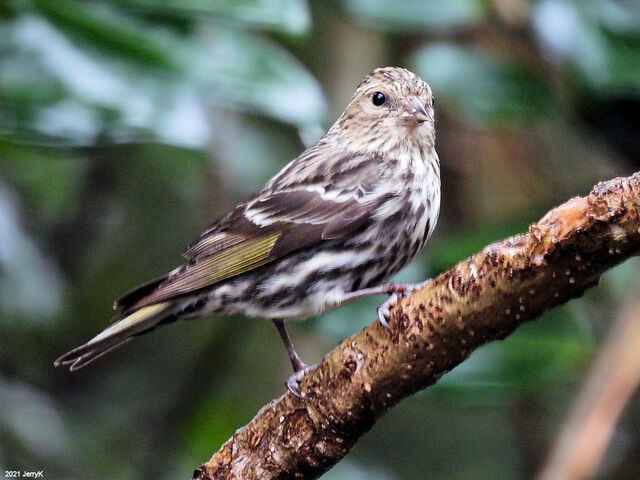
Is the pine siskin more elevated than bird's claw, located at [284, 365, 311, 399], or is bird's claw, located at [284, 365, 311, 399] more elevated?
the pine siskin

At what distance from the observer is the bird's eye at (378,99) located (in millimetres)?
3277

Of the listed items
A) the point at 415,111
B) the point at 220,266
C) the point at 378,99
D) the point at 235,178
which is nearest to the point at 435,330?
the point at 220,266

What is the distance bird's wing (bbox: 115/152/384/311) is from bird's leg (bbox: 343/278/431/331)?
239 mm

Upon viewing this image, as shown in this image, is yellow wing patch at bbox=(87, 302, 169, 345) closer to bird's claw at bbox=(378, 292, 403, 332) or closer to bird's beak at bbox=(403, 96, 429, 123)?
bird's beak at bbox=(403, 96, 429, 123)

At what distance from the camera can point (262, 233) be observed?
2.97 meters

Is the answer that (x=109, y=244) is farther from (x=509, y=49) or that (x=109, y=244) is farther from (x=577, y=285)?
(x=577, y=285)

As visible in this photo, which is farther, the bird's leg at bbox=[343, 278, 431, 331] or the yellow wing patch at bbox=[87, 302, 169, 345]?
the yellow wing patch at bbox=[87, 302, 169, 345]

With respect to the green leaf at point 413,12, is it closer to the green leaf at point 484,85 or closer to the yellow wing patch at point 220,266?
the green leaf at point 484,85

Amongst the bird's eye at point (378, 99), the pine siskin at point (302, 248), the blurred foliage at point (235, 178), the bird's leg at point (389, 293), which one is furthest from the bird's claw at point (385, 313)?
the bird's eye at point (378, 99)

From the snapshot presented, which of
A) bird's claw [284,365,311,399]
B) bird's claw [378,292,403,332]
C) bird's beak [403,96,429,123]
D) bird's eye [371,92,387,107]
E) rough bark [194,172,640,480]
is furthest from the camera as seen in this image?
bird's eye [371,92,387,107]

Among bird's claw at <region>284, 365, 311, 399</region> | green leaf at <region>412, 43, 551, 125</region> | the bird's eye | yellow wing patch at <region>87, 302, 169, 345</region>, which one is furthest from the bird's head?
bird's claw at <region>284, 365, 311, 399</region>

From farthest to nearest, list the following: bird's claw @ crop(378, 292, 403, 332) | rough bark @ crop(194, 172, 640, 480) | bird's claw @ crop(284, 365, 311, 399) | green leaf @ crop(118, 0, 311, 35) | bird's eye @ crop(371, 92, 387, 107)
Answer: bird's eye @ crop(371, 92, 387, 107), green leaf @ crop(118, 0, 311, 35), bird's claw @ crop(284, 365, 311, 399), bird's claw @ crop(378, 292, 403, 332), rough bark @ crop(194, 172, 640, 480)

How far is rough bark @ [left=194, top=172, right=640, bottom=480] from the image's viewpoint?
166cm

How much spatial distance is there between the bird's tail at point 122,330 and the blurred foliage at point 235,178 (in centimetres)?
49
